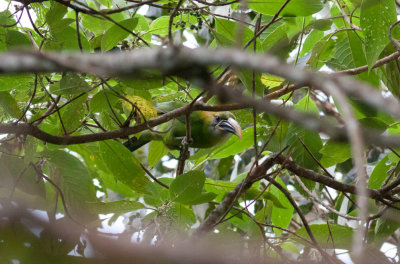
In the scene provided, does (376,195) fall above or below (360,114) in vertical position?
below

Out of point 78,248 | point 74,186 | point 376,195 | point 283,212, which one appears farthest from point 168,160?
point 78,248

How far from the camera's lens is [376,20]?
1548 millimetres

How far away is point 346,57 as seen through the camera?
6.43 ft

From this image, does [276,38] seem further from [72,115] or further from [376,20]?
[72,115]

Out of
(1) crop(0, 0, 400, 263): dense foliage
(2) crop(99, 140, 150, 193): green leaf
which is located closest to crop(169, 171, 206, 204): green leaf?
(1) crop(0, 0, 400, 263): dense foliage

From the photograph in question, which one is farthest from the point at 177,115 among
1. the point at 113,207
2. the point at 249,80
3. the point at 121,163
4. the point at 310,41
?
the point at 310,41

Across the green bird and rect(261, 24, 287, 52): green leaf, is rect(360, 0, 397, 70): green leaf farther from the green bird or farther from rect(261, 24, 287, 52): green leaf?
the green bird

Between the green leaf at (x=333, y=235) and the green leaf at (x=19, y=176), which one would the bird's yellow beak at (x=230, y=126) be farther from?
the green leaf at (x=19, y=176)

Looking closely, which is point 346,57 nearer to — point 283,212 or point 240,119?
point 240,119

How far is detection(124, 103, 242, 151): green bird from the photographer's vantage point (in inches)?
82.7

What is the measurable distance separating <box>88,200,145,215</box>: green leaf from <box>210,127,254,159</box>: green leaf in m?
0.39

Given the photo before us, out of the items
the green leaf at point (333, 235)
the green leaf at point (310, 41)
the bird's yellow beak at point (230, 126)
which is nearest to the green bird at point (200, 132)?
the bird's yellow beak at point (230, 126)

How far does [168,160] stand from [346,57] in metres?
1.60

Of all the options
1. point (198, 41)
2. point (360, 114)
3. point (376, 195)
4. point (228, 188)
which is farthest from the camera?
point (198, 41)
